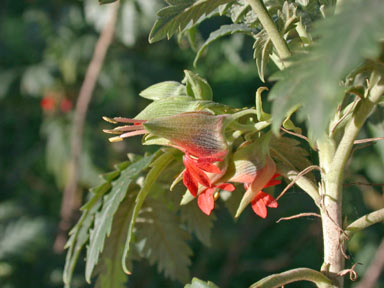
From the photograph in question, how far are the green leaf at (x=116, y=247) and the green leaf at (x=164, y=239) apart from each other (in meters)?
0.06

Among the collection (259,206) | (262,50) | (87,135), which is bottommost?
(87,135)

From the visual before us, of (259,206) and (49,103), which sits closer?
(259,206)

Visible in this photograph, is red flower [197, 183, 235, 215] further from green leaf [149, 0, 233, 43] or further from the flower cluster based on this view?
green leaf [149, 0, 233, 43]

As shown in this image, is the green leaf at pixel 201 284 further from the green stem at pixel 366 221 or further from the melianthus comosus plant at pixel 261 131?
the green stem at pixel 366 221

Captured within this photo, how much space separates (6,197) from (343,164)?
1975 mm

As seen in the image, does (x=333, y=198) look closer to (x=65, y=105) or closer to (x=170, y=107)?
(x=170, y=107)

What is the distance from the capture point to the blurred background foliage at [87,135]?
1675 mm

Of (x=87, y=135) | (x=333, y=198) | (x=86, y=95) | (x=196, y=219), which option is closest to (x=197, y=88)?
(x=333, y=198)

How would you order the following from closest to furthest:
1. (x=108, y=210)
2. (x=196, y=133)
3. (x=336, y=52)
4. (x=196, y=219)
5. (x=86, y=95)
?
(x=336, y=52), (x=196, y=133), (x=108, y=210), (x=196, y=219), (x=86, y=95)

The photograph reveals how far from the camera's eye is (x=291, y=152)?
1.65 ft

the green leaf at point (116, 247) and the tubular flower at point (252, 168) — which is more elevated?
the tubular flower at point (252, 168)

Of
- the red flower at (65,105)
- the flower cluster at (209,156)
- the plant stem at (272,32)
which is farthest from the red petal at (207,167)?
the red flower at (65,105)

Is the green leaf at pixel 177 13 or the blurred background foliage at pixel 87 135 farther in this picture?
the blurred background foliage at pixel 87 135

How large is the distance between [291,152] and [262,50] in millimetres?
96
